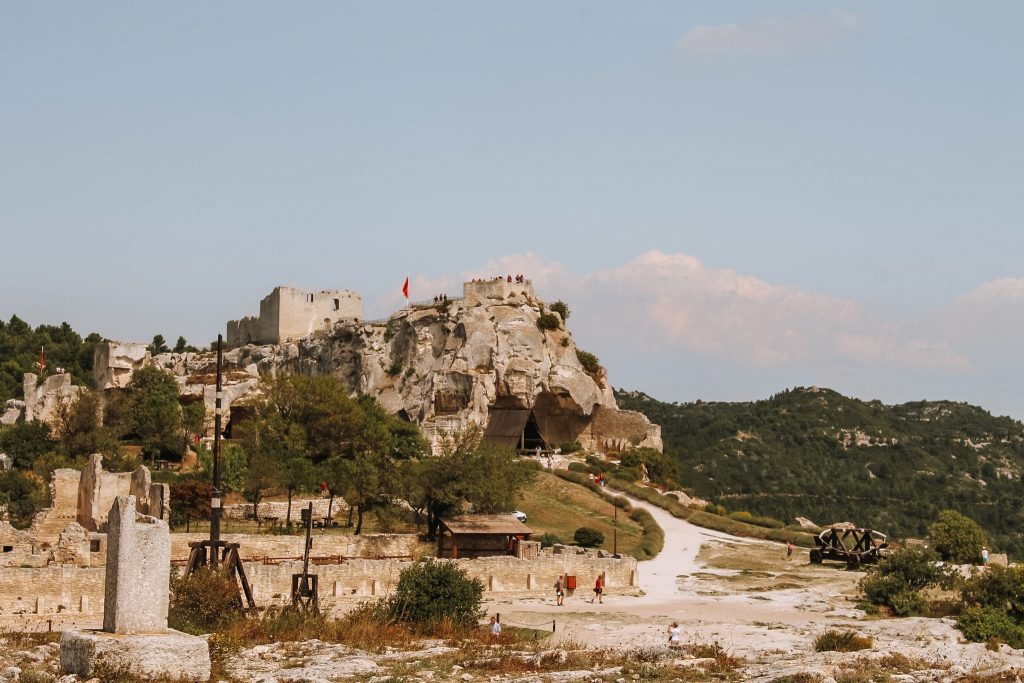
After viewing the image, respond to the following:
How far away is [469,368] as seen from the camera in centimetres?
6844

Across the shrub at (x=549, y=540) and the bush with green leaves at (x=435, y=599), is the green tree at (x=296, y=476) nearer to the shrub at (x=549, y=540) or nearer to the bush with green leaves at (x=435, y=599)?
the shrub at (x=549, y=540)

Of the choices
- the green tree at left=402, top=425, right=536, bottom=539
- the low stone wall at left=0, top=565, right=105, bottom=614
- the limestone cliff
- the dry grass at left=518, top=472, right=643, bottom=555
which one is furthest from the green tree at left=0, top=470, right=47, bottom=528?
the limestone cliff

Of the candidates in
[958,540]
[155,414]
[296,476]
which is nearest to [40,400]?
[155,414]

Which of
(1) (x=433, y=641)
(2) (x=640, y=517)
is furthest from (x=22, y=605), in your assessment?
(2) (x=640, y=517)

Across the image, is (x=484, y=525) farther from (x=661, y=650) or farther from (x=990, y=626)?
(x=661, y=650)

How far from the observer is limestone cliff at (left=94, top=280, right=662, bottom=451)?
222 ft

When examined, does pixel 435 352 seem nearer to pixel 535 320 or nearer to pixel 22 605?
pixel 535 320

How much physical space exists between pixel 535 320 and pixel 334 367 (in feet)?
41.7

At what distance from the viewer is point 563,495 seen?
53219 millimetres

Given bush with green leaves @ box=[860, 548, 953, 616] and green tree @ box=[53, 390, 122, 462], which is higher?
green tree @ box=[53, 390, 122, 462]

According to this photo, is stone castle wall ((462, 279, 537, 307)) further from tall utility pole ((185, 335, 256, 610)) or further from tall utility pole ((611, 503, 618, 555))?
tall utility pole ((185, 335, 256, 610))

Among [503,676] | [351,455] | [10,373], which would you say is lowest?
[503,676]

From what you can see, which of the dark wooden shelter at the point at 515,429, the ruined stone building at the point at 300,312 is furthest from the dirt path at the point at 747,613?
the ruined stone building at the point at 300,312

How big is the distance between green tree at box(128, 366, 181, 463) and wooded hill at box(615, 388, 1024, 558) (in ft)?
96.0
